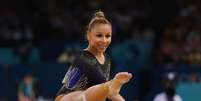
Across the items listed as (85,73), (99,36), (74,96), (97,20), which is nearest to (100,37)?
(99,36)

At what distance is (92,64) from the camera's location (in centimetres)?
498

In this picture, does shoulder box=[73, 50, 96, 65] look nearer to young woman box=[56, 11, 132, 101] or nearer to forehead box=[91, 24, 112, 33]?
young woman box=[56, 11, 132, 101]

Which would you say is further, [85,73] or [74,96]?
[85,73]

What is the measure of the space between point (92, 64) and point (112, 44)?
9.74 meters

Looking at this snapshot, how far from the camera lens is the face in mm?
4992

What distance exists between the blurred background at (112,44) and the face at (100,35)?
225 inches

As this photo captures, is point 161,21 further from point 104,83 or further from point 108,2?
point 104,83

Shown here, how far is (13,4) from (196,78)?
712cm

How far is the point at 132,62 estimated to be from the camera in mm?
12914

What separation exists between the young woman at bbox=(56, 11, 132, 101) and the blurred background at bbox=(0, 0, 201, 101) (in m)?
5.64

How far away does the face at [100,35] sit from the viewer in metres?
4.99

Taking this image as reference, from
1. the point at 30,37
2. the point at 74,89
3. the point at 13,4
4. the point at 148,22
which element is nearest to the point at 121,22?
the point at 148,22

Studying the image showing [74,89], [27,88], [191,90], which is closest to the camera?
[74,89]

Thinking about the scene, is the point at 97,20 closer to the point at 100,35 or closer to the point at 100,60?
the point at 100,35
